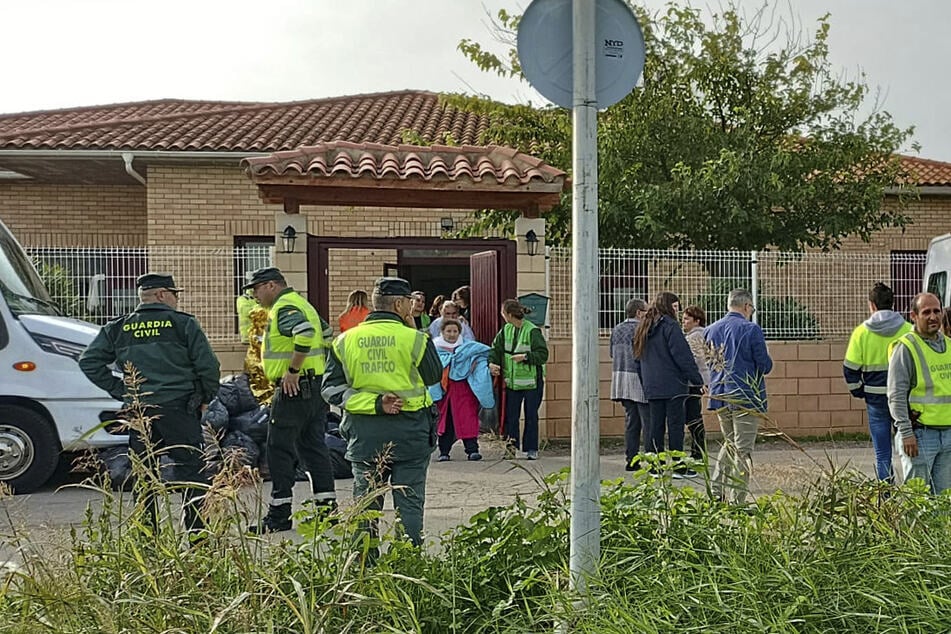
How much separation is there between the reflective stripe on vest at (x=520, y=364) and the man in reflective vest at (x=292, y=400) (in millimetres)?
3333

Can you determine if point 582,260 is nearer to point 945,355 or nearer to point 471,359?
point 945,355

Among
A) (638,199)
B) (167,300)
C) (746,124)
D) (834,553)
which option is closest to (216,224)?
(638,199)

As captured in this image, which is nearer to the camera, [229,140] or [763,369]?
[763,369]

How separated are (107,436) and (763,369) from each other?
18.7ft

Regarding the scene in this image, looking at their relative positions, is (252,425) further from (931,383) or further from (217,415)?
(931,383)

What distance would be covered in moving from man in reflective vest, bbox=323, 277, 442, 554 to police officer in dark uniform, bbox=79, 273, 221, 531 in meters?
1.23

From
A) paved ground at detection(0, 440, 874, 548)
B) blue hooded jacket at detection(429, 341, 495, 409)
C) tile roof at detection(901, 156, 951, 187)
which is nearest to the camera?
paved ground at detection(0, 440, 874, 548)

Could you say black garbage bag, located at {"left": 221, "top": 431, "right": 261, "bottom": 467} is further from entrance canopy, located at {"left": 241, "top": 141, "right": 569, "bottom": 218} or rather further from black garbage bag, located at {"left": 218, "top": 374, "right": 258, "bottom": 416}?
entrance canopy, located at {"left": 241, "top": 141, "right": 569, "bottom": 218}

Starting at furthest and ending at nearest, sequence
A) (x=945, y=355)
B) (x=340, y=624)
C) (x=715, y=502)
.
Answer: (x=945, y=355)
(x=715, y=502)
(x=340, y=624)

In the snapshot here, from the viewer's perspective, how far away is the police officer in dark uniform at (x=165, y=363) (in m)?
6.04

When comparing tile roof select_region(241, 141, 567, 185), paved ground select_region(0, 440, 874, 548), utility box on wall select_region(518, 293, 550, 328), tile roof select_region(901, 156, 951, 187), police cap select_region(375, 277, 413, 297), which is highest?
tile roof select_region(901, 156, 951, 187)

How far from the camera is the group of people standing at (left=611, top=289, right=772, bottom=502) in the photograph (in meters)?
7.48

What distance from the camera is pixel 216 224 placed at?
15.7 meters

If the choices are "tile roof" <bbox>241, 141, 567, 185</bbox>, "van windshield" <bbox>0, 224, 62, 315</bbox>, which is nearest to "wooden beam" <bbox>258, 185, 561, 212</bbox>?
"tile roof" <bbox>241, 141, 567, 185</bbox>
